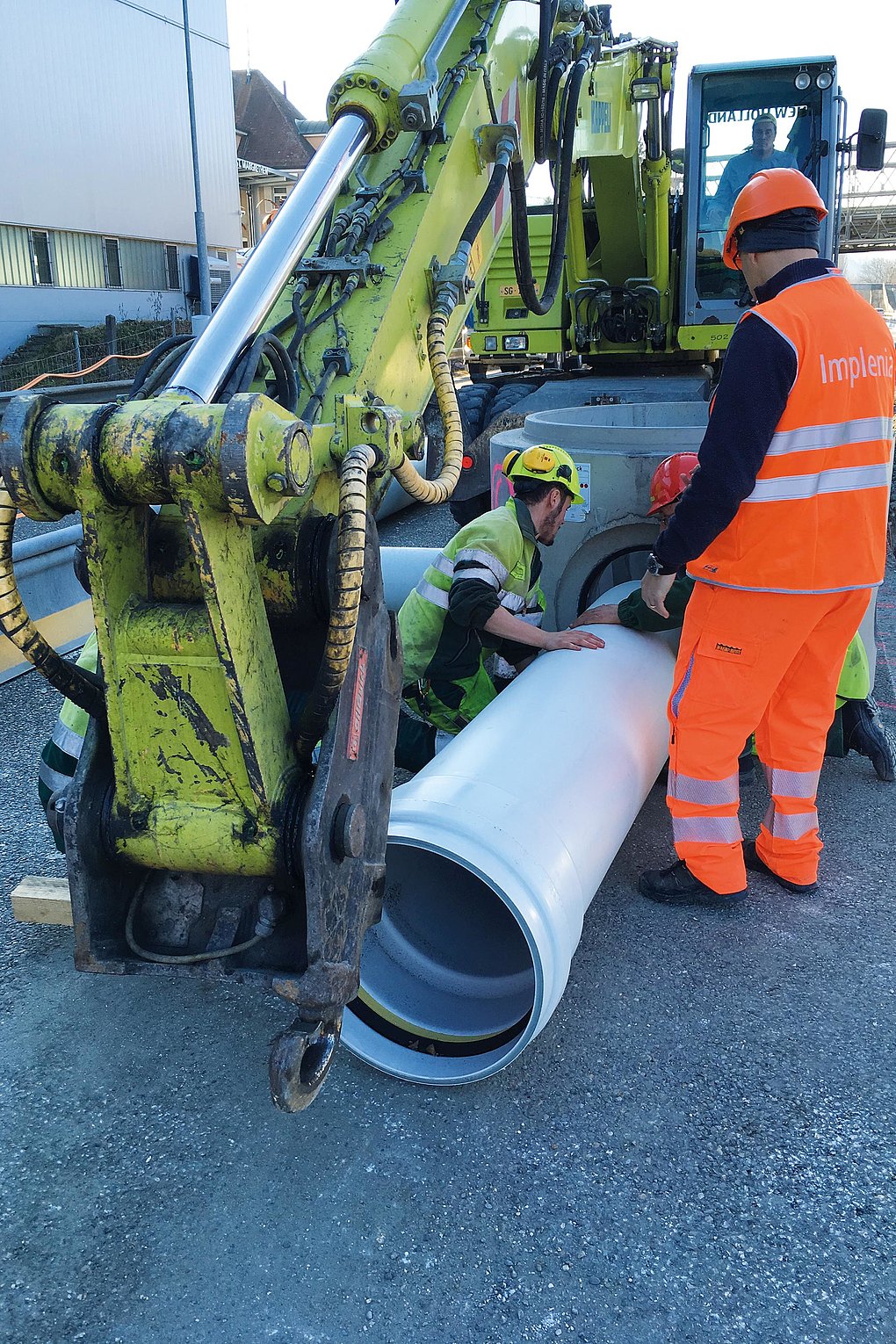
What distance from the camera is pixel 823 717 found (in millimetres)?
3463

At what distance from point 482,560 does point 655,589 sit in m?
0.62

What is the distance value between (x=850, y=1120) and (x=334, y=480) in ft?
6.43

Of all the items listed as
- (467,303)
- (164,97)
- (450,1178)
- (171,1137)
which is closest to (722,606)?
(467,303)

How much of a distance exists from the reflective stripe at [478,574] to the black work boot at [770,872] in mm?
1307

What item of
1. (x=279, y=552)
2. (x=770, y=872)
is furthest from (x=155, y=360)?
(x=770, y=872)

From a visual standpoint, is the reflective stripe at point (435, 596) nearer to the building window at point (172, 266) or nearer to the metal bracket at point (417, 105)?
the metal bracket at point (417, 105)

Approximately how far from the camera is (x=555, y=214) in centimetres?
373

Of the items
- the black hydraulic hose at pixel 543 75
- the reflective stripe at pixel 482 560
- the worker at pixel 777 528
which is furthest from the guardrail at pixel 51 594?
the worker at pixel 777 528

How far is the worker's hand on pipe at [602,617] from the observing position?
13.1 ft

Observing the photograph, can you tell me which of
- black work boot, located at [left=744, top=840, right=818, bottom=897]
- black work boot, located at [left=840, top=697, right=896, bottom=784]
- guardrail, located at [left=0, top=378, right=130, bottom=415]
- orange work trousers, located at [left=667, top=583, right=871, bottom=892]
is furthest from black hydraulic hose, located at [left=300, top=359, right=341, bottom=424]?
guardrail, located at [left=0, top=378, right=130, bottom=415]

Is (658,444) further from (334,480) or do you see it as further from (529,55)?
(334,480)

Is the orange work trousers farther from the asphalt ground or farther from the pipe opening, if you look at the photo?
the pipe opening

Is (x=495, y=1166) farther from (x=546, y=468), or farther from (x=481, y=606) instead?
(x=546, y=468)

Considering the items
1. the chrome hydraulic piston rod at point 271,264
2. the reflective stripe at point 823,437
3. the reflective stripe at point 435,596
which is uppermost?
the chrome hydraulic piston rod at point 271,264
